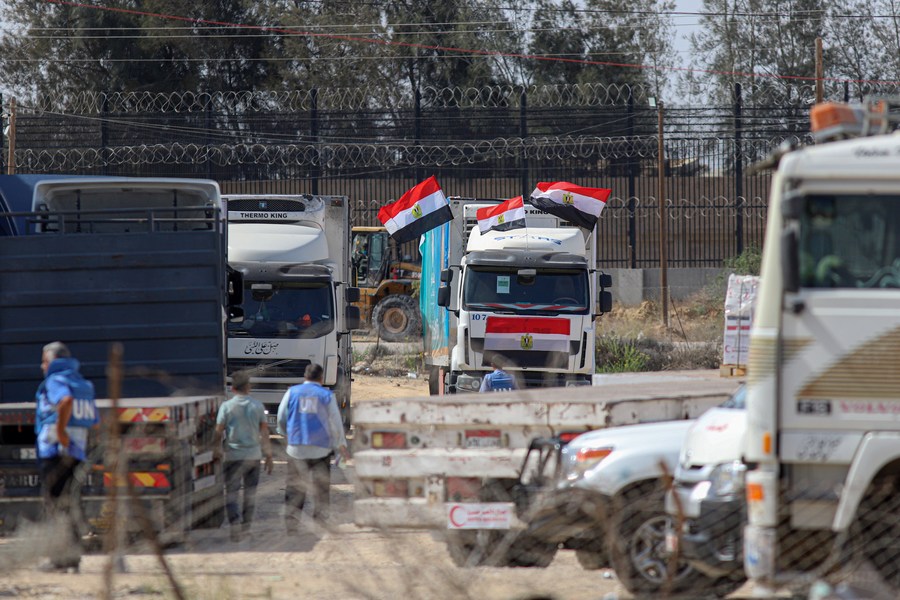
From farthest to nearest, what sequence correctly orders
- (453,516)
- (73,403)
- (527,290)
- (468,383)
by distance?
(527,290)
(468,383)
(73,403)
(453,516)

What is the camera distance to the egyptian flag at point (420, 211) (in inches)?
701

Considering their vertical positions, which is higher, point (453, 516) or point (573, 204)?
point (573, 204)

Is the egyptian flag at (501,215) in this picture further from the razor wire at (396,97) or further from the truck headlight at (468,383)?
the razor wire at (396,97)

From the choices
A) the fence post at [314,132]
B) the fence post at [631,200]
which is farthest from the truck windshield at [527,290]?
the fence post at [314,132]

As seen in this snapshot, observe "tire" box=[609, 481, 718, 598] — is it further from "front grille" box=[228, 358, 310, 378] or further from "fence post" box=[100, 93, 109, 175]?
"fence post" box=[100, 93, 109, 175]

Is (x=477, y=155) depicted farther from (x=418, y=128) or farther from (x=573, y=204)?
(x=573, y=204)

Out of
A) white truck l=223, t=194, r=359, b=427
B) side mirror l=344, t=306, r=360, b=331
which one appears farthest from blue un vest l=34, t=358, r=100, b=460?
side mirror l=344, t=306, r=360, b=331

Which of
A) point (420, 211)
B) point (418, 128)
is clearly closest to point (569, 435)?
point (420, 211)

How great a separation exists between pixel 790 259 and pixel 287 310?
10.7 metres

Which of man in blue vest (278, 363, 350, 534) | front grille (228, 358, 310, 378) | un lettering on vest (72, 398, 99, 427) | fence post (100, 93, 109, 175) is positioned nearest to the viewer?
un lettering on vest (72, 398, 99, 427)

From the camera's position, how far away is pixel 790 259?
224 inches

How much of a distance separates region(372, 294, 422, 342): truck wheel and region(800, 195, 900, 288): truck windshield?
2149cm

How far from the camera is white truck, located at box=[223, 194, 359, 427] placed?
15.2m

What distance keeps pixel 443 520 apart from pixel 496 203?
33.3ft
